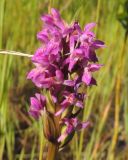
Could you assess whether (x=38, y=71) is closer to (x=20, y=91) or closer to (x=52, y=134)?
(x=52, y=134)

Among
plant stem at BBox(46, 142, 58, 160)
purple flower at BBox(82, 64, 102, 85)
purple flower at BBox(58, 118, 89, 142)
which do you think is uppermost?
purple flower at BBox(82, 64, 102, 85)

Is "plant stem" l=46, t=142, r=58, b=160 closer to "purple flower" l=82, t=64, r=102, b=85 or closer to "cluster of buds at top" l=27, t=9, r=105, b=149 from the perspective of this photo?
"cluster of buds at top" l=27, t=9, r=105, b=149

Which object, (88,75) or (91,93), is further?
(91,93)

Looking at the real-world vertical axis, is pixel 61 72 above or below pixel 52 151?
above

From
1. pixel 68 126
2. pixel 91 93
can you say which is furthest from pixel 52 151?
pixel 91 93

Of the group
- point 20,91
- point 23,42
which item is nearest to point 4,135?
point 20,91

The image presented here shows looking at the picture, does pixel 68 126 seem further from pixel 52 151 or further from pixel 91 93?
pixel 91 93

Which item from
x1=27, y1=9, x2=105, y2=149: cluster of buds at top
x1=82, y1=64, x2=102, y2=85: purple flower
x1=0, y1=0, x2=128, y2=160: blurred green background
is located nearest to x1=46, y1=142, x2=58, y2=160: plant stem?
x1=27, y1=9, x2=105, y2=149: cluster of buds at top

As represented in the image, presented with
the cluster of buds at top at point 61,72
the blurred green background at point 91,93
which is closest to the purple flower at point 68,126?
the cluster of buds at top at point 61,72
